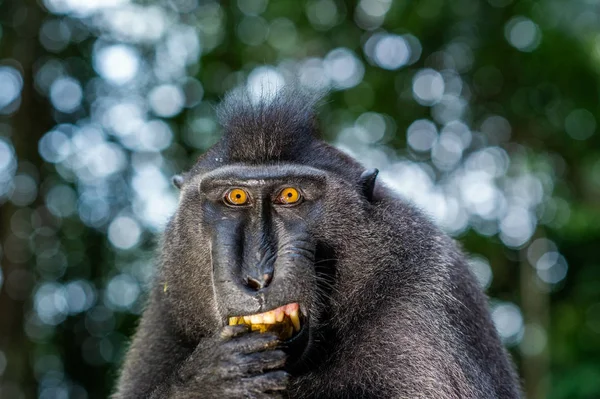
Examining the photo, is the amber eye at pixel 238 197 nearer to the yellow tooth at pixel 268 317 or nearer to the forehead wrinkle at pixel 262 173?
Answer: the forehead wrinkle at pixel 262 173

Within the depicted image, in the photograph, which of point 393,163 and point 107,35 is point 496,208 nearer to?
point 393,163

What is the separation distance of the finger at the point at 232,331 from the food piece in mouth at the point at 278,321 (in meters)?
0.08

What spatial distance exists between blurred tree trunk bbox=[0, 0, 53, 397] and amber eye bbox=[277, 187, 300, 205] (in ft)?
32.5

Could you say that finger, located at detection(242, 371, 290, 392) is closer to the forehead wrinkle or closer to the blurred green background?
the forehead wrinkle

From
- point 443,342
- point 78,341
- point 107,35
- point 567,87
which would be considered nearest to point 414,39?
point 567,87

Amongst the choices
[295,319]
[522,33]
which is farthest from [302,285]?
[522,33]

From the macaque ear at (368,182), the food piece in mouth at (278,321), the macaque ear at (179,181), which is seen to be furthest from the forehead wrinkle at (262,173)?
the food piece in mouth at (278,321)

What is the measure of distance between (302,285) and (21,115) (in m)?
11.1

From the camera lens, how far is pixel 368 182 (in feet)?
16.0

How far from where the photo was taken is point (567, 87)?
12.1 meters

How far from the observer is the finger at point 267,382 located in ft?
12.5

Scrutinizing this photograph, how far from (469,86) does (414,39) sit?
2.09 metres

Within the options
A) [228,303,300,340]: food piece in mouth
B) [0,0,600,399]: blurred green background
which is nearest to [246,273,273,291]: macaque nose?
[228,303,300,340]: food piece in mouth

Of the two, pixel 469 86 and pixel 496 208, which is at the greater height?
pixel 469 86
